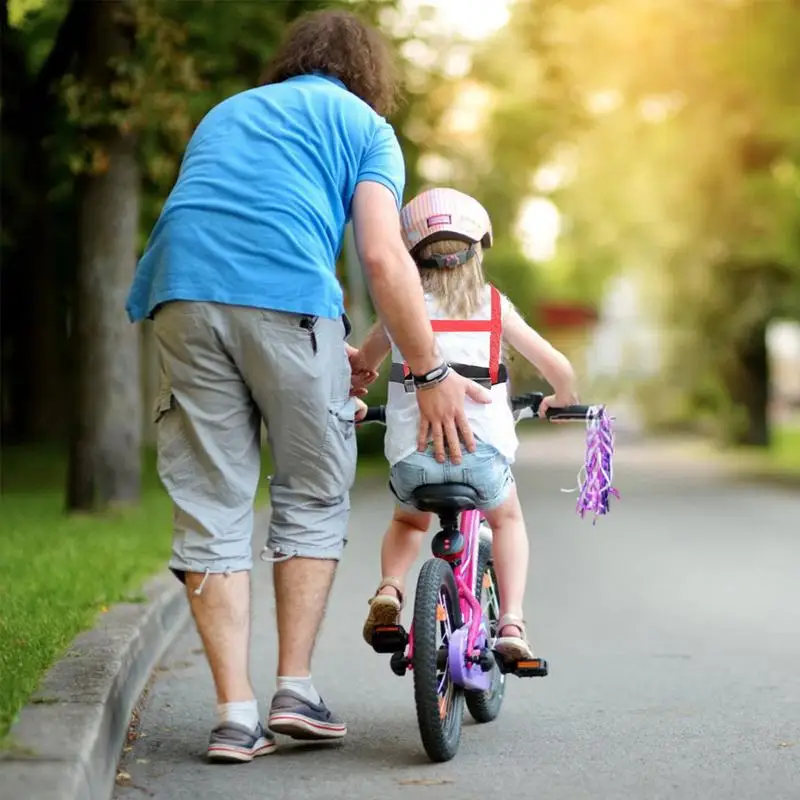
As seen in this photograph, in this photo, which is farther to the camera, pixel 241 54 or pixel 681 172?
pixel 681 172

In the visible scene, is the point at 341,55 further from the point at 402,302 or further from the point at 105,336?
the point at 105,336

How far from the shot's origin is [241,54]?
56.8ft

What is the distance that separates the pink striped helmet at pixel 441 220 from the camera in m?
5.32

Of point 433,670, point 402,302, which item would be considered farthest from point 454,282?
point 433,670

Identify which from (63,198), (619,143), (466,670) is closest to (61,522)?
(466,670)

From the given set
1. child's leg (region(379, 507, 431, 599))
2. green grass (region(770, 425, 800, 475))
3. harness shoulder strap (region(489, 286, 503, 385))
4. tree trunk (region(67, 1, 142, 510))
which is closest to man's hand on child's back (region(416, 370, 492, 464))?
harness shoulder strap (region(489, 286, 503, 385))

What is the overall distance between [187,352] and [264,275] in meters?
0.31

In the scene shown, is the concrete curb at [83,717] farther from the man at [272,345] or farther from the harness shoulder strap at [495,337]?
the harness shoulder strap at [495,337]

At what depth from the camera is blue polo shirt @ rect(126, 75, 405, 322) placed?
4.93 metres

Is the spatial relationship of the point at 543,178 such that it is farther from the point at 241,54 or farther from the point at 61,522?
the point at 61,522

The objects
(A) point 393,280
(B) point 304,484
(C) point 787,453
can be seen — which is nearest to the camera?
(A) point 393,280

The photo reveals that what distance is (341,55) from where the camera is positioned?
17.2ft

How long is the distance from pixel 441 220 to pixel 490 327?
0.35 metres

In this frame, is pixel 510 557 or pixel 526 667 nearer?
pixel 526 667
